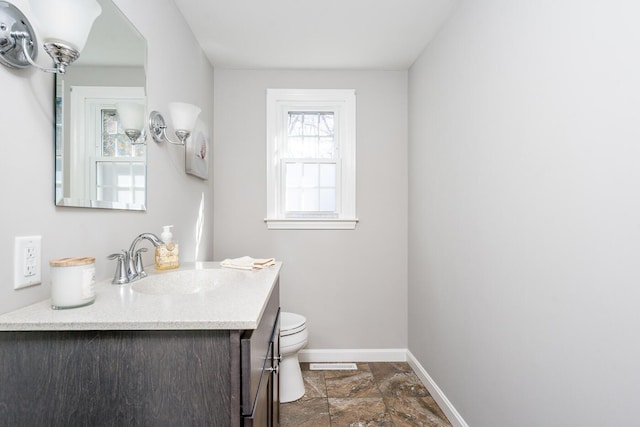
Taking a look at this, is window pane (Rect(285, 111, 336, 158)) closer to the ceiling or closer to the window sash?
the window sash

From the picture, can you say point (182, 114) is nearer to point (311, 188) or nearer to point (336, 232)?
point (311, 188)

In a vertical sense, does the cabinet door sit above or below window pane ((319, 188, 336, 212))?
below

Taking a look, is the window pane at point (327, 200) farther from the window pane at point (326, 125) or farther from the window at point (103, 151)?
the window at point (103, 151)

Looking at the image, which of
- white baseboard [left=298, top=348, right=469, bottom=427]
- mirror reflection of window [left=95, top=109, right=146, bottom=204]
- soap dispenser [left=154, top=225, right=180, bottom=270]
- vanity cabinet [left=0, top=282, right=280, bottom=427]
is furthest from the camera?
white baseboard [left=298, top=348, right=469, bottom=427]

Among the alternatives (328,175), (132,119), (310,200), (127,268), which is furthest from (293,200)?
(127,268)

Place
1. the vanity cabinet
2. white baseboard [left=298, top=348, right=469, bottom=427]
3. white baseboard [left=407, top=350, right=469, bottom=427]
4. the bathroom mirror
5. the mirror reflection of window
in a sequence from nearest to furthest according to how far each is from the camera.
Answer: the vanity cabinet → the bathroom mirror → the mirror reflection of window → white baseboard [left=407, top=350, right=469, bottom=427] → white baseboard [left=298, top=348, right=469, bottom=427]

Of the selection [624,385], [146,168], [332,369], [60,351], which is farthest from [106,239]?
[332,369]

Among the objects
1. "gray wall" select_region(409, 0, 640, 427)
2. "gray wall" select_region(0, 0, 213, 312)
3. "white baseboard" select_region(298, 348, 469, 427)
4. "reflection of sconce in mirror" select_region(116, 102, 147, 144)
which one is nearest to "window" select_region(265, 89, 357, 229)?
"gray wall" select_region(0, 0, 213, 312)

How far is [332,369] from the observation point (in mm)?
2664

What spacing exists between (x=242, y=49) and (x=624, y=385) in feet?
8.55

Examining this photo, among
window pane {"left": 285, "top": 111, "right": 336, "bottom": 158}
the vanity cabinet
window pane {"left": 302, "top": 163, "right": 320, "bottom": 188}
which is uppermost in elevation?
window pane {"left": 285, "top": 111, "right": 336, "bottom": 158}

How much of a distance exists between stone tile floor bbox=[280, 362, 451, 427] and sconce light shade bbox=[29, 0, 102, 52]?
198 cm

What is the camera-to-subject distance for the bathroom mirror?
1059 mm

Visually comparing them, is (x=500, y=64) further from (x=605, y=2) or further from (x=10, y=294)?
(x=10, y=294)
